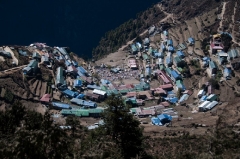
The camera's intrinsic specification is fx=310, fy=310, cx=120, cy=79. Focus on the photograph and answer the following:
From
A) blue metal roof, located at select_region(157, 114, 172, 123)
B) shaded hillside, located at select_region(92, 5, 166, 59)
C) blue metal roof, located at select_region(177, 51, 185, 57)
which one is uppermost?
shaded hillside, located at select_region(92, 5, 166, 59)

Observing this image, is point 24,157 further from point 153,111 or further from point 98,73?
point 98,73

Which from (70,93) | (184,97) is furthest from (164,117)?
(70,93)

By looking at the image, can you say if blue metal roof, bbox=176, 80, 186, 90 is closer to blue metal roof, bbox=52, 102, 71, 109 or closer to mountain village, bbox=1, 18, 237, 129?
mountain village, bbox=1, 18, 237, 129

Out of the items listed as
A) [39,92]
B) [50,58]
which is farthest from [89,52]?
[39,92]

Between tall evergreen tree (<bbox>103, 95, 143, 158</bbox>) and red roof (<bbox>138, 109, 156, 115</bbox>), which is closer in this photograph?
tall evergreen tree (<bbox>103, 95, 143, 158</bbox>)

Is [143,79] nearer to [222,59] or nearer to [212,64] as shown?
[212,64]

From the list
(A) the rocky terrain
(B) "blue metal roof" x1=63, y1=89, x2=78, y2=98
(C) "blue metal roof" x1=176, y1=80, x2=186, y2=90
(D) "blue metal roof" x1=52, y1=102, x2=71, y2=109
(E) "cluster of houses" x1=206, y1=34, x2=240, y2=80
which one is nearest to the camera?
(A) the rocky terrain

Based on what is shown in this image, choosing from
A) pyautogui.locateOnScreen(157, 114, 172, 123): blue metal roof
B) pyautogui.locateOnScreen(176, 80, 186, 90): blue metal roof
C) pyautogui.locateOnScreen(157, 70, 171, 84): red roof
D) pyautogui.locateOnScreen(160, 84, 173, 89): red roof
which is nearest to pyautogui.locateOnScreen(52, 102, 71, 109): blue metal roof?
pyautogui.locateOnScreen(157, 114, 172, 123): blue metal roof

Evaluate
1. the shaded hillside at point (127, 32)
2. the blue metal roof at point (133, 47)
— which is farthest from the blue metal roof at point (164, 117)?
the shaded hillside at point (127, 32)
